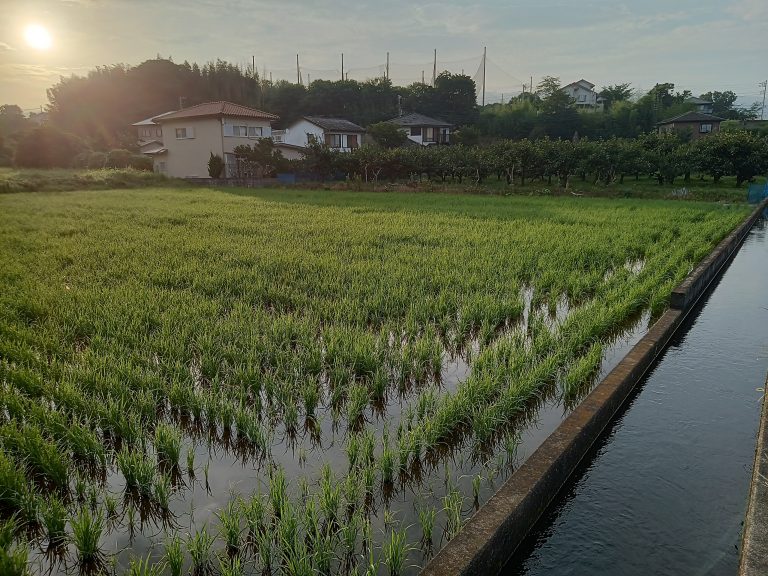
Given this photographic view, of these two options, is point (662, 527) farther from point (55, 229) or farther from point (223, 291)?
point (55, 229)

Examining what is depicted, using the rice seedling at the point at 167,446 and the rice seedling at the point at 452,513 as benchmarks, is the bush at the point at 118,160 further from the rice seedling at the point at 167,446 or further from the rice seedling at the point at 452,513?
the rice seedling at the point at 452,513

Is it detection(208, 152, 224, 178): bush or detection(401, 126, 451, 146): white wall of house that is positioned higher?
detection(401, 126, 451, 146): white wall of house

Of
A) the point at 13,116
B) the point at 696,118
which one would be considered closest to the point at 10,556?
the point at 696,118

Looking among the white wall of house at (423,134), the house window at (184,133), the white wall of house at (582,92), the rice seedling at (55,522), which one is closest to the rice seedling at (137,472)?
the rice seedling at (55,522)

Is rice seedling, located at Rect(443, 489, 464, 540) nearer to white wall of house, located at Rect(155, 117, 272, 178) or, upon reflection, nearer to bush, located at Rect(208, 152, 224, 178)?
bush, located at Rect(208, 152, 224, 178)

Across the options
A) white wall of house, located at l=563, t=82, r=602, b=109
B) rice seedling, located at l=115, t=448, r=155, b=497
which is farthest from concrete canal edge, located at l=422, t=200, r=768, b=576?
white wall of house, located at l=563, t=82, r=602, b=109

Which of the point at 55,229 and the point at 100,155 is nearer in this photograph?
the point at 55,229

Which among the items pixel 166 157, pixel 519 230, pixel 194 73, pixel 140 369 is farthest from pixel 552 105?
pixel 140 369
